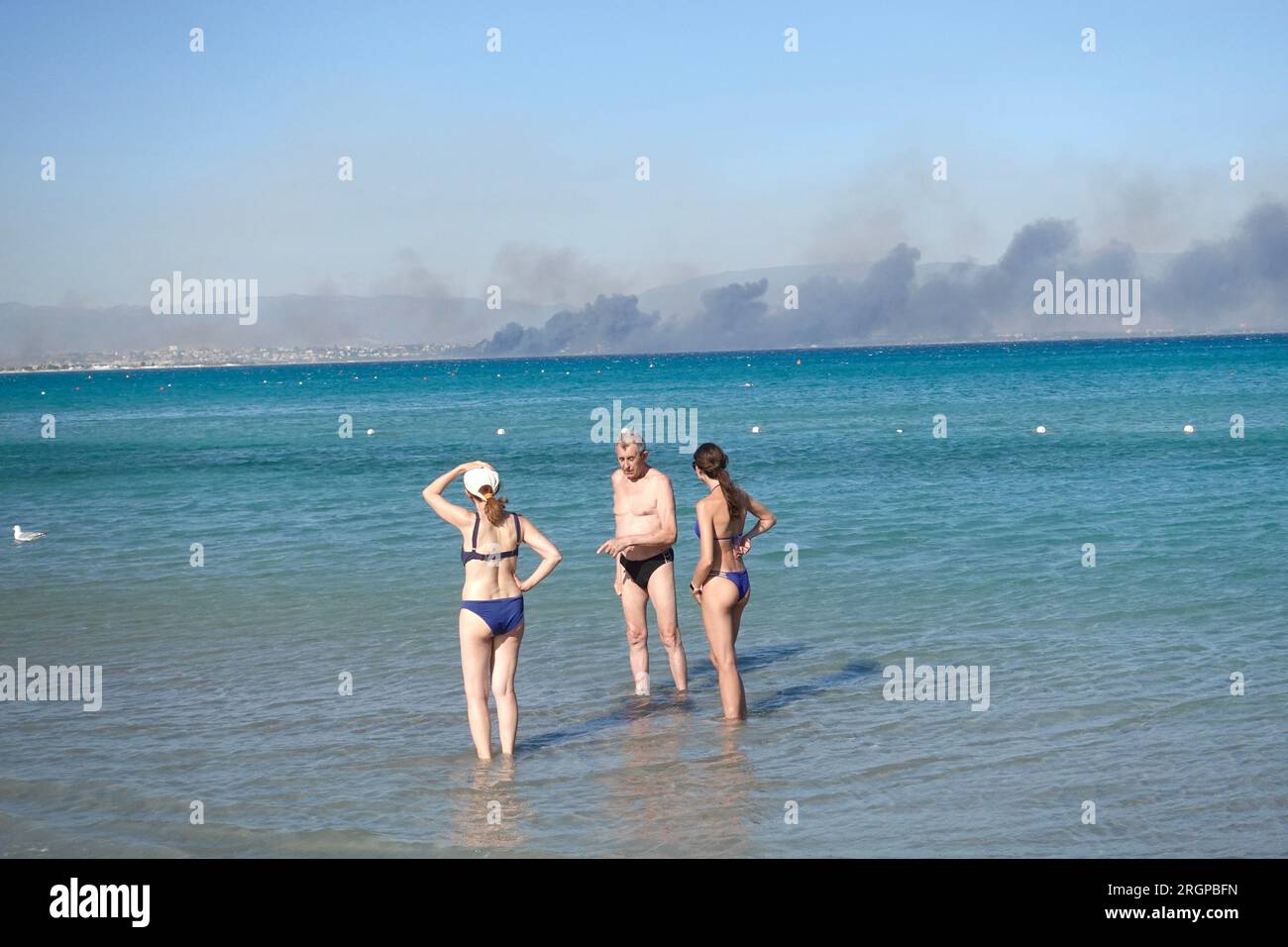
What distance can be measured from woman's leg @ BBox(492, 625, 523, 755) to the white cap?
858 millimetres

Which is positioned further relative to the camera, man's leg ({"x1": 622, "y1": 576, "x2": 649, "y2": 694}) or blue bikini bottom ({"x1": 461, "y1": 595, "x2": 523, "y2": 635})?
man's leg ({"x1": 622, "y1": 576, "x2": 649, "y2": 694})

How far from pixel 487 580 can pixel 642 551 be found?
74.2 inches

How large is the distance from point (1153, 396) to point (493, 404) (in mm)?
32110

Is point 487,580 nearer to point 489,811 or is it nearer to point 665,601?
point 489,811

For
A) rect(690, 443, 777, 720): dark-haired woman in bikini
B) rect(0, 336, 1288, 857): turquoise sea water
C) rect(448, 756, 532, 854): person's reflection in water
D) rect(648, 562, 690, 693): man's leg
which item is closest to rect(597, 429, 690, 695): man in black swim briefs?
rect(648, 562, 690, 693): man's leg

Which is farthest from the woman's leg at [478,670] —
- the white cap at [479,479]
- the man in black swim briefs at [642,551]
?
the man in black swim briefs at [642,551]

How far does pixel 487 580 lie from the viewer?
721cm

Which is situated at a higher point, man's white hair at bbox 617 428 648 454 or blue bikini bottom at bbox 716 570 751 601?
man's white hair at bbox 617 428 648 454

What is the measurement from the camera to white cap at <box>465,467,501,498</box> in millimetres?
7051

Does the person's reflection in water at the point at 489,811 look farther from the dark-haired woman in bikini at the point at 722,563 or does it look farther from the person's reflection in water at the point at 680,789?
the dark-haired woman in bikini at the point at 722,563

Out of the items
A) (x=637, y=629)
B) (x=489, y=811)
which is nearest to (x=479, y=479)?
(x=489, y=811)

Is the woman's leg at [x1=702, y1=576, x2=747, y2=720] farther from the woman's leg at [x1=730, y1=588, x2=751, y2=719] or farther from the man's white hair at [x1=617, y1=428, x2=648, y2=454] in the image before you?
the man's white hair at [x1=617, y1=428, x2=648, y2=454]

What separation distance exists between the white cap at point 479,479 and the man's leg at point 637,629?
6.94 ft
